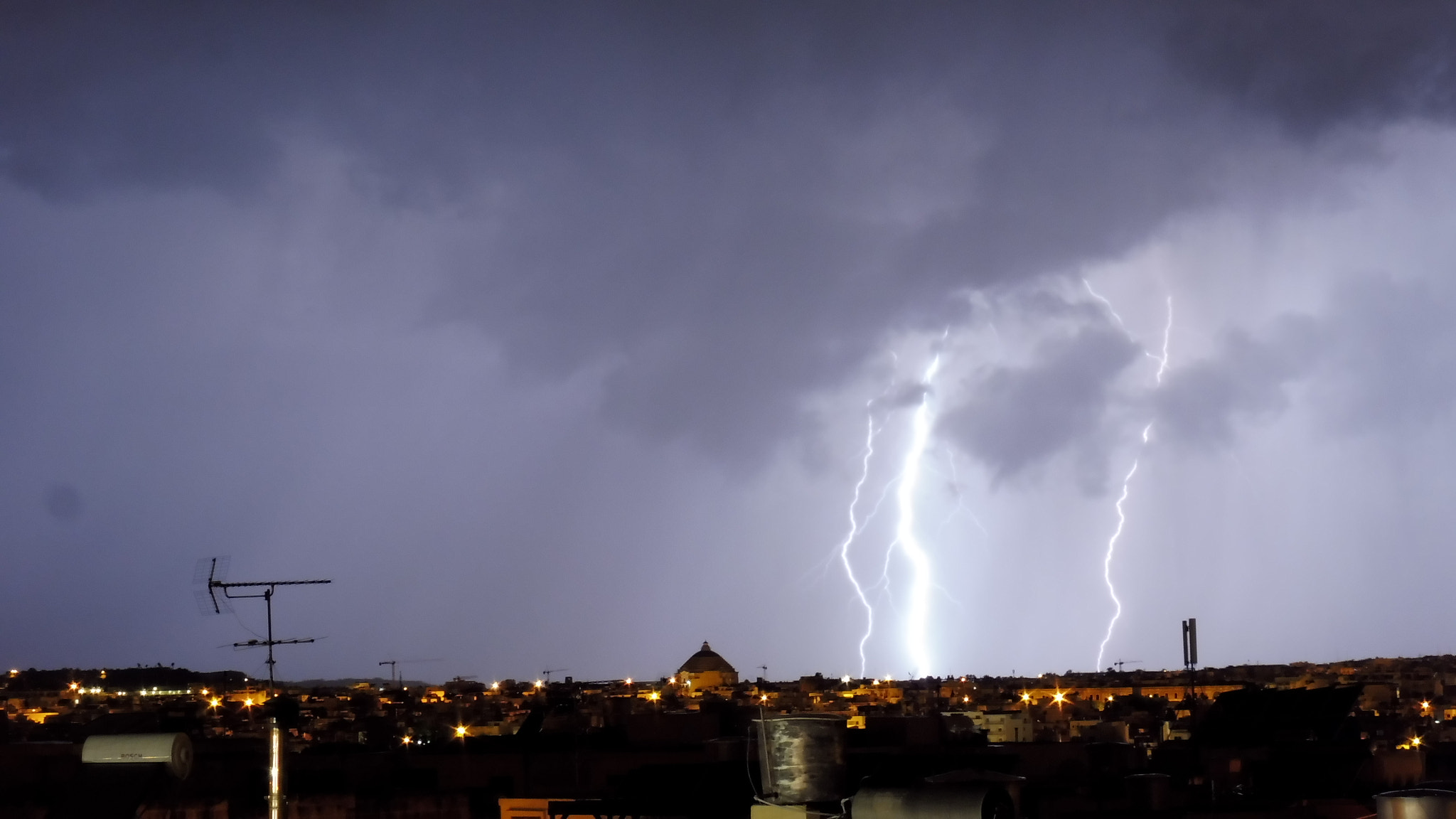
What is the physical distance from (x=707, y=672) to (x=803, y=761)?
130920 mm

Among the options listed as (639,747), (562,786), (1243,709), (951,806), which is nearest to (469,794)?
(562,786)

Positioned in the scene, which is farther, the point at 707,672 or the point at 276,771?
the point at 707,672

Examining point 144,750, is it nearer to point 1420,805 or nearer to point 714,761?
point 1420,805

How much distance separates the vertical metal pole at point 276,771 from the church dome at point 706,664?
130854mm

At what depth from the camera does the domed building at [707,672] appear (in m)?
136

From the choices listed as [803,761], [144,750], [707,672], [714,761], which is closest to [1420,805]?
[803,761]

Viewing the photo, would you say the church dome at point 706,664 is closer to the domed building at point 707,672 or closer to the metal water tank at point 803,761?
the domed building at point 707,672

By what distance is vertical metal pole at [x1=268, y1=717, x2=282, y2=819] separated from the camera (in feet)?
29.1

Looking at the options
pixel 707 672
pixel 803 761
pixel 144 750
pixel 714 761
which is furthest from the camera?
pixel 707 672

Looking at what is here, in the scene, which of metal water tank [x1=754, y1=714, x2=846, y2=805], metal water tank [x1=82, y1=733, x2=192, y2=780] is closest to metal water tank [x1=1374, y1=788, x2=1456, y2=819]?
metal water tank [x1=754, y1=714, x2=846, y2=805]

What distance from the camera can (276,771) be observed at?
352 inches

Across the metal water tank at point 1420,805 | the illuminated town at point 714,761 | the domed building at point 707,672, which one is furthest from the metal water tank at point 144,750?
the domed building at point 707,672

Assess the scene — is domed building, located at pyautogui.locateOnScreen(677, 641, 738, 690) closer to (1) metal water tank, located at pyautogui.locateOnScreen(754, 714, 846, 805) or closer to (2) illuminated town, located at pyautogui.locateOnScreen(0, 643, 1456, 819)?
(2) illuminated town, located at pyautogui.locateOnScreen(0, 643, 1456, 819)

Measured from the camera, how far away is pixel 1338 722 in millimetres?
37656
